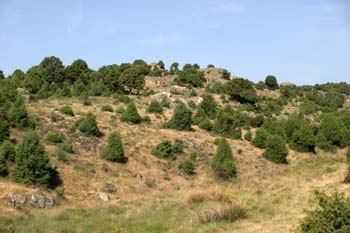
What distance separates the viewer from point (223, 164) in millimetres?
40594

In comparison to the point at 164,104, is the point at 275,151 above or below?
below

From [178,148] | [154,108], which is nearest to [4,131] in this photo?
[178,148]

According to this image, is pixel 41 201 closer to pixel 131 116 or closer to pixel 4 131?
pixel 4 131

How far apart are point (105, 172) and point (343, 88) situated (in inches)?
3802

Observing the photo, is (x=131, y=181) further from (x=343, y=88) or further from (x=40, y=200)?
(x=343, y=88)

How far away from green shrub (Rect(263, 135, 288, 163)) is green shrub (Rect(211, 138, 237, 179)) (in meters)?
7.72

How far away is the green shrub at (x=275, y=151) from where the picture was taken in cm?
4709

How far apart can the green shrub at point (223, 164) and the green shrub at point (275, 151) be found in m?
7.72

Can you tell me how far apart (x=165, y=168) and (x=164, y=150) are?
101 inches

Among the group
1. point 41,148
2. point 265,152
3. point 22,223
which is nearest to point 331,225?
point 22,223

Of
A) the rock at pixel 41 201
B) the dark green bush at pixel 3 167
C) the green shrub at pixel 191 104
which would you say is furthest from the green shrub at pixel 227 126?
the dark green bush at pixel 3 167

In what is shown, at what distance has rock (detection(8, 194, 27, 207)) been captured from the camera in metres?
27.0

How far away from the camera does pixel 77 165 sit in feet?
118

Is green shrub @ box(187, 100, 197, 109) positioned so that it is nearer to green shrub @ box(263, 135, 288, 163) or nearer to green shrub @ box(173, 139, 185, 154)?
green shrub @ box(263, 135, 288, 163)
